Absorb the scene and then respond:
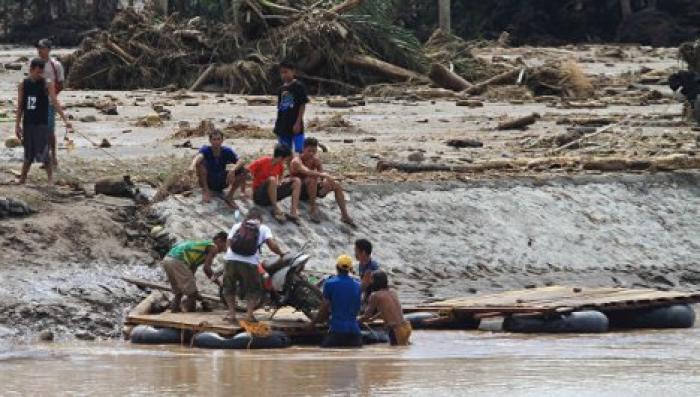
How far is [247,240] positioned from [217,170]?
12.1ft

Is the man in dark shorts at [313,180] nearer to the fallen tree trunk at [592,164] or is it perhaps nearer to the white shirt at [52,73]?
the white shirt at [52,73]

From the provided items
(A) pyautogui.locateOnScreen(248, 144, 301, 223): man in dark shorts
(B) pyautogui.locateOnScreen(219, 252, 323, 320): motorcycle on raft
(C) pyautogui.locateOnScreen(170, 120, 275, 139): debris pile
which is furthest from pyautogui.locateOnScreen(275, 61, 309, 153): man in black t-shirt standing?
(C) pyautogui.locateOnScreen(170, 120, 275, 139): debris pile

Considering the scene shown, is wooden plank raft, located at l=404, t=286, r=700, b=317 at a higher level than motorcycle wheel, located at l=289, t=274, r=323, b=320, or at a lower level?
lower

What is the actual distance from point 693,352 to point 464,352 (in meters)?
2.03

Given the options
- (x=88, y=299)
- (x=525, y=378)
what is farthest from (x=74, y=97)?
(x=525, y=378)

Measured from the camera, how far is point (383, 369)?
15.2m

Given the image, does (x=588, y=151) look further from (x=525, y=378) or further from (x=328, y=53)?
(x=525, y=378)

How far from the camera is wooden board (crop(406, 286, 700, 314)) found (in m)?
18.8

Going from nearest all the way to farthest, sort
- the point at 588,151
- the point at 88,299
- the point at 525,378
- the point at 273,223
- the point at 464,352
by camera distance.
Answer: the point at 525,378 → the point at 464,352 → the point at 88,299 → the point at 273,223 → the point at 588,151

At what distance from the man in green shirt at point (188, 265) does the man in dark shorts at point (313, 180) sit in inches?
114

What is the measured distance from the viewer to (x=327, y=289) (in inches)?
666

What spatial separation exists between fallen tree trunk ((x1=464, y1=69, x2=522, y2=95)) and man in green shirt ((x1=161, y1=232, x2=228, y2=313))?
16.5 meters

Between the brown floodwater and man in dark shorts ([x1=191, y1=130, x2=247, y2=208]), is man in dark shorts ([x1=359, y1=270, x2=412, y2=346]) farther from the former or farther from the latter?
man in dark shorts ([x1=191, y1=130, x2=247, y2=208])

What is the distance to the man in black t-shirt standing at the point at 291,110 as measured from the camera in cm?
2083
